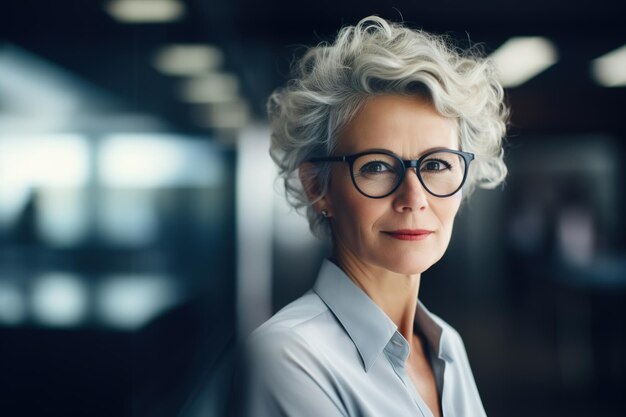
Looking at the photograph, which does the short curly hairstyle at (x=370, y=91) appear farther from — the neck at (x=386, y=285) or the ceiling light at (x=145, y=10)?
the ceiling light at (x=145, y=10)

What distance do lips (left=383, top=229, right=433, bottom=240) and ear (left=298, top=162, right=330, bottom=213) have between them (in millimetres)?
116

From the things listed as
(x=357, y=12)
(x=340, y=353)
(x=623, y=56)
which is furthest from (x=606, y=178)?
(x=340, y=353)

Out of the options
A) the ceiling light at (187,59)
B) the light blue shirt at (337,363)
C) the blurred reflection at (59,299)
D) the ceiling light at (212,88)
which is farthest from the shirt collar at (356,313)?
the ceiling light at (212,88)

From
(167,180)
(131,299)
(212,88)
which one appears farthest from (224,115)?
(131,299)

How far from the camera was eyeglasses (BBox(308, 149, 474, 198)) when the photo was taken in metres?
0.73

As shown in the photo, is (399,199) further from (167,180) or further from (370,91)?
(167,180)

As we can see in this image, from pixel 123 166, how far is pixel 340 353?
21.2 inches

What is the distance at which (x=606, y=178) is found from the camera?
4660 mm

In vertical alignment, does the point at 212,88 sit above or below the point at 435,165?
above

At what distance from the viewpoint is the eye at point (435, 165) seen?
0.73m

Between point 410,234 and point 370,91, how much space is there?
0.20 meters

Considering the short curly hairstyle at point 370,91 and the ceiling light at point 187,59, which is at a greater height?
the ceiling light at point 187,59

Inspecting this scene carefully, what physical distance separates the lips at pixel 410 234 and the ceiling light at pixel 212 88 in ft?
3.70

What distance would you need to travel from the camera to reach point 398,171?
2.39 ft
